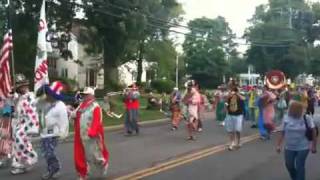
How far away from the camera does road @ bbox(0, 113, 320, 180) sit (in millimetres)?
12102

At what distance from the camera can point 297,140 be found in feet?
31.7

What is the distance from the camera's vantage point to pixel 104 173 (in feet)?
37.3

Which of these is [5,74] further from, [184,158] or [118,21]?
[118,21]

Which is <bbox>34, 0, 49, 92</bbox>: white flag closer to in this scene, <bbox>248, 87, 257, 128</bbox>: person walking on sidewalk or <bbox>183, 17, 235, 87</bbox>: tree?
<bbox>248, 87, 257, 128</bbox>: person walking on sidewalk

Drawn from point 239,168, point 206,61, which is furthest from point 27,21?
point 206,61

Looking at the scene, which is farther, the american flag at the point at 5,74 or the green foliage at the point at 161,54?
the green foliage at the point at 161,54

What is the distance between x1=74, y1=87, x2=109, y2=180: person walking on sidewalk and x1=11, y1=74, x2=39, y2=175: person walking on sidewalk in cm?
156

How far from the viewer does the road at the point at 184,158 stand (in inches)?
476

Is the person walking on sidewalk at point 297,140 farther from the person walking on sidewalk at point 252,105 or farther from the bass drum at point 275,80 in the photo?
the person walking on sidewalk at point 252,105

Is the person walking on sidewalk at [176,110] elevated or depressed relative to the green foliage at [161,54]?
depressed

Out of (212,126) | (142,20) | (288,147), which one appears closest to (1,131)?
(288,147)

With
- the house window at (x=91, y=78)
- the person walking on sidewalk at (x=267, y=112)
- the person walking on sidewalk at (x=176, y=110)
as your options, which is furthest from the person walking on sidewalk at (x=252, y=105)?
the house window at (x=91, y=78)

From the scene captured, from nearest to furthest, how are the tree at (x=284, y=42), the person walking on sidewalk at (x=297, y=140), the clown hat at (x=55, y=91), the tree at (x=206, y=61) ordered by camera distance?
the person walking on sidewalk at (x=297, y=140)
the clown hat at (x=55, y=91)
the tree at (x=284, y=42)
the tree at (x=206, y=61)

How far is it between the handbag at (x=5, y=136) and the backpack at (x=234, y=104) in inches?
231
